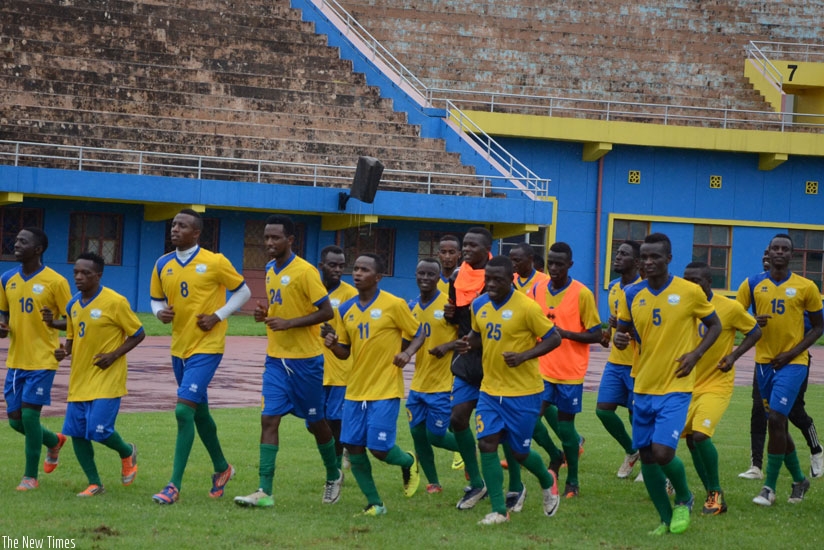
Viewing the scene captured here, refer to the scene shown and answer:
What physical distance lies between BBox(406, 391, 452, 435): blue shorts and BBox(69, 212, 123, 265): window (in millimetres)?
21648

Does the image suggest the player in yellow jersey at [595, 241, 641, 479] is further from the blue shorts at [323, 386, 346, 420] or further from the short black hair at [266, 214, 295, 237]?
the short black hair at [266, 214, 295, 237]

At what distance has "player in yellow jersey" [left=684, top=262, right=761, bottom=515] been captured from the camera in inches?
355

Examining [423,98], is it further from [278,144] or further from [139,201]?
[139,201]

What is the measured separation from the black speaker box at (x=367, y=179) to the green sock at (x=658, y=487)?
20493mm

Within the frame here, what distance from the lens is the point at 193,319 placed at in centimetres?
891

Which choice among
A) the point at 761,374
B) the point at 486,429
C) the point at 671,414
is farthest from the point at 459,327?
the point at 761,374

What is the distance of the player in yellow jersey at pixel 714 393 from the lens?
29.6ft

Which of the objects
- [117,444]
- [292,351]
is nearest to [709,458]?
[292,351]

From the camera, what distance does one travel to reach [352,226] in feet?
102

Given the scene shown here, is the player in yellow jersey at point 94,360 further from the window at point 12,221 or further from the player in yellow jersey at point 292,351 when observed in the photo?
the window at point 12,221

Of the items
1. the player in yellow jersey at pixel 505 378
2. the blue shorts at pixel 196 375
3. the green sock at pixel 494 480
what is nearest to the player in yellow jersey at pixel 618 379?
the player in yellow jersey at pixel 505 378

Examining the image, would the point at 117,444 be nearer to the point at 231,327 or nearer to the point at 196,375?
the point at 196,375

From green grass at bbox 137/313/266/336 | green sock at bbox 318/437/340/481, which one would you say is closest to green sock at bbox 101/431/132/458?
green sock at bbox 318/437/340/481

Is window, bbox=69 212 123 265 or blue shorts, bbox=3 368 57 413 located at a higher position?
window, bbox=69 212 123 265
